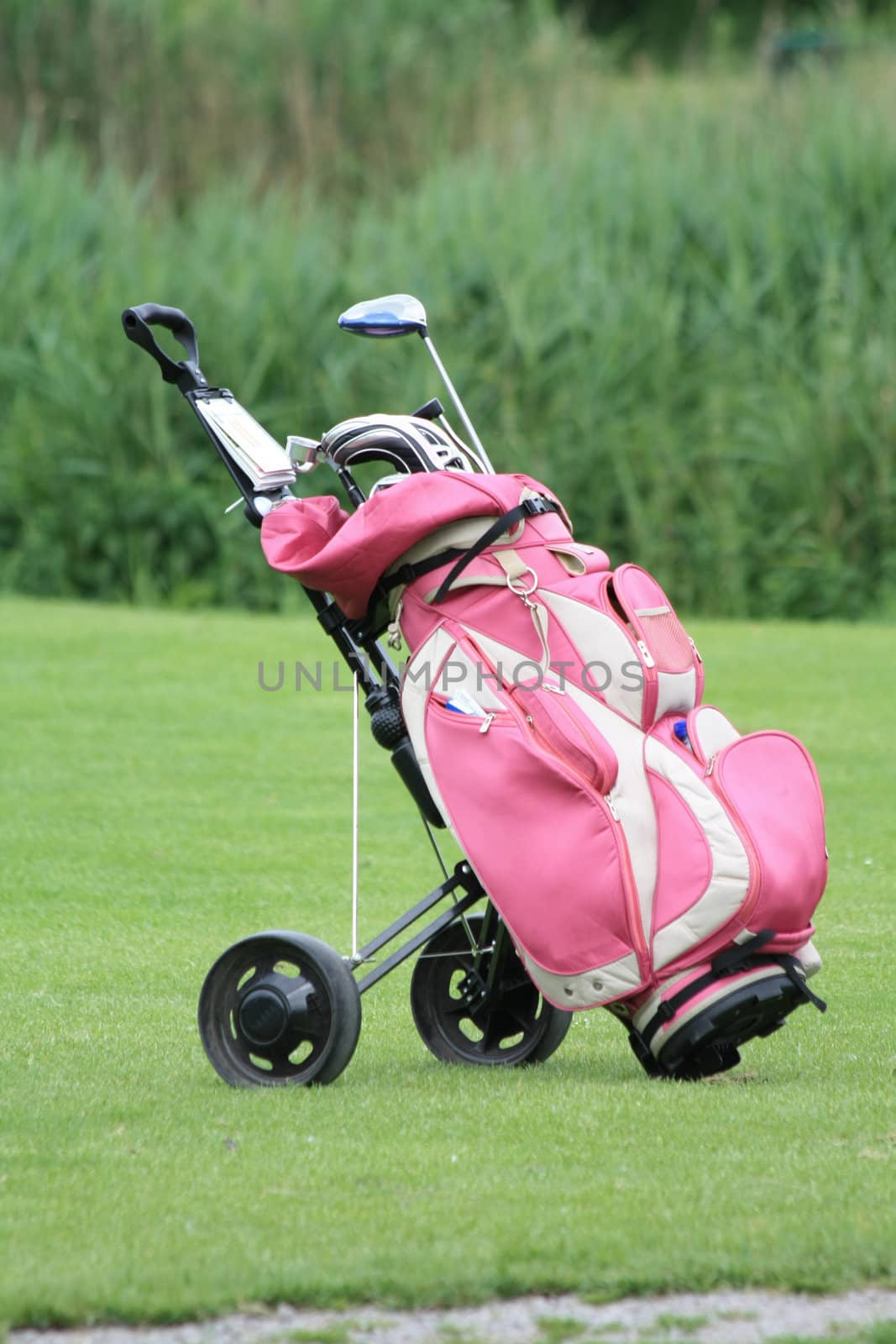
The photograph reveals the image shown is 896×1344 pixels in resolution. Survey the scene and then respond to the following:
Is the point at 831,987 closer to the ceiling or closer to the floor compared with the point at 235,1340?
closer to the floor

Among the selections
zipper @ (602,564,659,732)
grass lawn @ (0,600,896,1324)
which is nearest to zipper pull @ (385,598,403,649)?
zipper @ (602,564,659,732)

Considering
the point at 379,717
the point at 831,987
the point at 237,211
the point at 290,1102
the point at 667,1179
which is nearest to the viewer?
the point at 667,1179

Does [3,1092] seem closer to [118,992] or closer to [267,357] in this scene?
[118,992]

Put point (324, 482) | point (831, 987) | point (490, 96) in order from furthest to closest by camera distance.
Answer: point (490, 96) < point (324, 482) < point (831, 987)

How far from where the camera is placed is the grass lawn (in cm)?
326

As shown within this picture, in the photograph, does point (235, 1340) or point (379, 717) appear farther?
point (379, 717)

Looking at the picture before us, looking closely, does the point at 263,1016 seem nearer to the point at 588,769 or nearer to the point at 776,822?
the point at 588,769

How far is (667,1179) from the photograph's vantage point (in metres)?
3.68

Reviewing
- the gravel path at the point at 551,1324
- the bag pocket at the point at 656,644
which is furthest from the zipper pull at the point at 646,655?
the gravel path at the point at 551,1324

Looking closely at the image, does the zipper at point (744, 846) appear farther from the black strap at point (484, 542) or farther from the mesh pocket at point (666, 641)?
the black strap at point (484, 542)

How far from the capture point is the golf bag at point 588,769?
13.9ft

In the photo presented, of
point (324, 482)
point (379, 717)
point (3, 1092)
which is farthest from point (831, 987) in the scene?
point (324, 482)

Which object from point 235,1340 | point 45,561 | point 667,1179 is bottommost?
point 45,561

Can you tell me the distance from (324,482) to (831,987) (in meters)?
7.13
